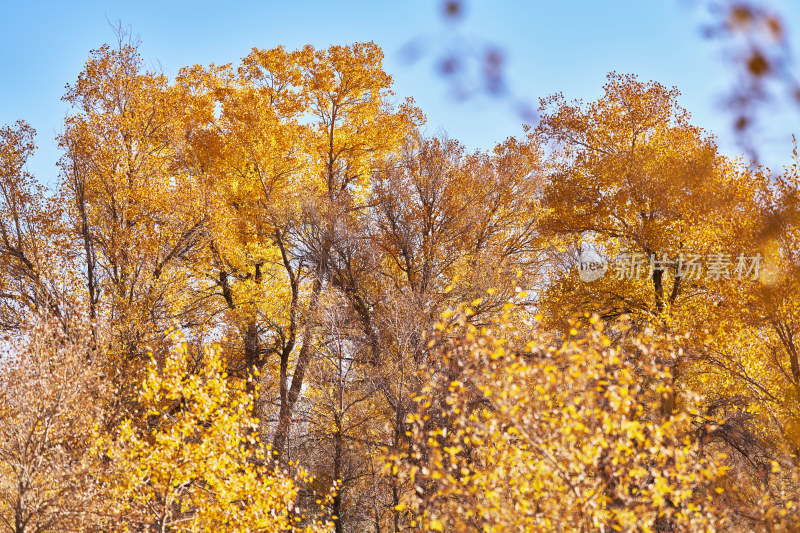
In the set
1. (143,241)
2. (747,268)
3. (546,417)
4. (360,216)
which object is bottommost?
(546,417)

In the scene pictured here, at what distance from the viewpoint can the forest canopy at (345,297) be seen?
9.74m

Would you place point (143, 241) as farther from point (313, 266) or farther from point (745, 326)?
point (745, 326)

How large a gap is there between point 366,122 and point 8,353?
1392 centimetres

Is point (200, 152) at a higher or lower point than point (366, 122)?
lower

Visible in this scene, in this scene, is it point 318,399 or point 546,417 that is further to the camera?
point 318,399

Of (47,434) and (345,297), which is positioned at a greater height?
(345,297)

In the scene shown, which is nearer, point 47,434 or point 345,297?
point 47,434

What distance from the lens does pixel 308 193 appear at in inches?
728

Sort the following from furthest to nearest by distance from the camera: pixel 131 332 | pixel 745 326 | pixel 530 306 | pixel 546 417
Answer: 1. pixel 530 306
2. pixel 131 332
3. pixel 745 326
4. pixel 546 417

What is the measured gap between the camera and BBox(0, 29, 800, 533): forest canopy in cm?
974

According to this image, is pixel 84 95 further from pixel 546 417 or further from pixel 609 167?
pixel 546 417

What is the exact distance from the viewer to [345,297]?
1703 cm

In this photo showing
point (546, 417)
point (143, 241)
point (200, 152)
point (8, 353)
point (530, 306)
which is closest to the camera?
point (546, 417)

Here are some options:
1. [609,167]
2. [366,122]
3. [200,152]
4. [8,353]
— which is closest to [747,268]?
[609,167]
